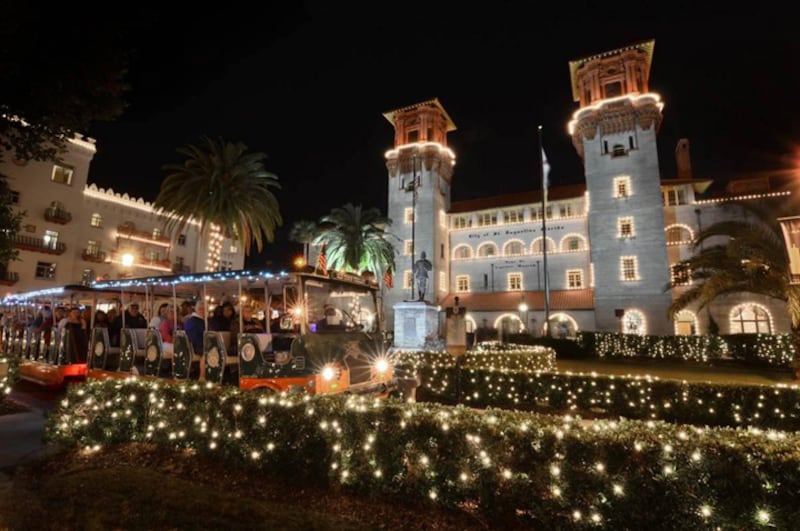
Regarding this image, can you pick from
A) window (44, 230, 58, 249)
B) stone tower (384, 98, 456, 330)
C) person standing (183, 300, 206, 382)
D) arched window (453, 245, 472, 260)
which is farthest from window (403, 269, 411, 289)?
person standing (183, 300, 206, 382)

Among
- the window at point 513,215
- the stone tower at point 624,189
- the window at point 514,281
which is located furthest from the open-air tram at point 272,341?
the window at point 513,215

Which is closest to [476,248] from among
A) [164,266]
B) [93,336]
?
[164,266]

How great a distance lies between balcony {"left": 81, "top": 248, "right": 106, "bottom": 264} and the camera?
117 ft

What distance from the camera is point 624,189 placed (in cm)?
3762

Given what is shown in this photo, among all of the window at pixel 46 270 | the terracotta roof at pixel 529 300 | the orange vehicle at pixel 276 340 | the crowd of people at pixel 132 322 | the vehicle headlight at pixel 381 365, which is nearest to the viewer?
the orange vehicle at pixel 276 340

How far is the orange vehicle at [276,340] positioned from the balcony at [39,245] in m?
30.7

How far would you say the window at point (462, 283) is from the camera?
152ft

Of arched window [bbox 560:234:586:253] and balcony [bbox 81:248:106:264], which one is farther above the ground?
arched window [bbox 560:234:586:253]

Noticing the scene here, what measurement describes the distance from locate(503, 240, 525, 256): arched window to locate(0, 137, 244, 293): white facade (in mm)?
28967

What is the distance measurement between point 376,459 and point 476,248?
43.0 metres

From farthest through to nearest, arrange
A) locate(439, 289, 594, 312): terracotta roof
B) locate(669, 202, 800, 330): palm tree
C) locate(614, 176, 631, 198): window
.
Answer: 1. locate(439, 289, 594, 312): terracotta roof
2. locate(614, 176, 631, 198): window
3. locate(669, 202, 800, 330): palm tree

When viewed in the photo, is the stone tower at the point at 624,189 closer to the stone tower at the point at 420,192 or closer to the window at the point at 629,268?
the window at the point at 629,268

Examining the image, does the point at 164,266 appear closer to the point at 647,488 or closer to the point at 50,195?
the point at 50,195

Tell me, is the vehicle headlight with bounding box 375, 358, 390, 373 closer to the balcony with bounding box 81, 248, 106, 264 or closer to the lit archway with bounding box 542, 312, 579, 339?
the lit archway with bounding box 542, 312, 579, 339
